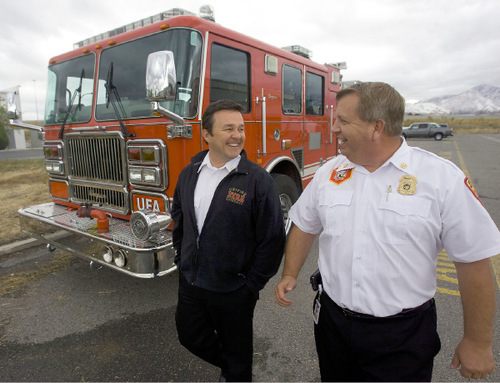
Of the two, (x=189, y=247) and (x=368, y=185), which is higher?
(x=368, y=185)

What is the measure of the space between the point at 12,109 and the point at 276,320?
398cm

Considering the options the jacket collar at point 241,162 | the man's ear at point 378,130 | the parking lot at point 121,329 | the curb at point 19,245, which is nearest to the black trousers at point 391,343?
the man's ear at point 378,130

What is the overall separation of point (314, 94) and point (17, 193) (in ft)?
23.0

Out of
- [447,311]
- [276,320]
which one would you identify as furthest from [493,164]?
[276,320]

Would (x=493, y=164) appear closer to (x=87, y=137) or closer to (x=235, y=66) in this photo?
(x=235, y=66)

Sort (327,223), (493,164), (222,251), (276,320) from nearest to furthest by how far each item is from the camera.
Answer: (327,223)
(222,251)
(276,320)
(493,164)

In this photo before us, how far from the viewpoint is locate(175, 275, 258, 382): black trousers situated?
1.97 m

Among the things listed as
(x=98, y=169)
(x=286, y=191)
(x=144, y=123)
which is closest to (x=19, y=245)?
(x=98, y=169)

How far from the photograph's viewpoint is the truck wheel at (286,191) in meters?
4.25

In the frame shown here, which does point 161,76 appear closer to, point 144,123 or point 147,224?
point 144,123

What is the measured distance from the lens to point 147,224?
2.69 m

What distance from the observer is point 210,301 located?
6.49 feet

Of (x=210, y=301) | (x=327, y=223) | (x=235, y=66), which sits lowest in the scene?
(x=210, y=301)

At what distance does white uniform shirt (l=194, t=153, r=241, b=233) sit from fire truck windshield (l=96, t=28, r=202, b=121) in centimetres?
116
